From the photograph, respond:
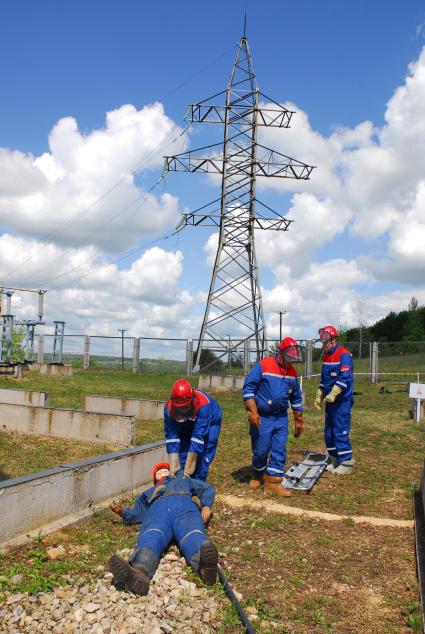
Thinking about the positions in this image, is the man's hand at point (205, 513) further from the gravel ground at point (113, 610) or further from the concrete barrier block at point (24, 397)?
the concrete barrier block at point (24, 397)

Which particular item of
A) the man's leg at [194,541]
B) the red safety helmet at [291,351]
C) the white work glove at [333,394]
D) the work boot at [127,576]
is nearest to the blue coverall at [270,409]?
the red safety helmet at [291,351]

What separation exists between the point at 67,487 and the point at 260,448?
97.4 inches

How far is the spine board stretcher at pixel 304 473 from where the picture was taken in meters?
7.58

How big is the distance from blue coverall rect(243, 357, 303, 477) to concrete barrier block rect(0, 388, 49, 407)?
6531 mm

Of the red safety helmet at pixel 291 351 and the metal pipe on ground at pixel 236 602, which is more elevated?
the red safety helmet at pixel 291 351

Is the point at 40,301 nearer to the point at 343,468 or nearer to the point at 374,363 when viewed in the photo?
the point at 374,363

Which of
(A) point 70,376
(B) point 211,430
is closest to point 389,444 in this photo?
(B) point 211,430

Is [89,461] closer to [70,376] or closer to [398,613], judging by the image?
[398,613]

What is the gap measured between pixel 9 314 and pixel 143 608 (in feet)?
79.3

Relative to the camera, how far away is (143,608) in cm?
405

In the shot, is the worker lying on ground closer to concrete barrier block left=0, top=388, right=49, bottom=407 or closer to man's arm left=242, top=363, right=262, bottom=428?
man's arm left=242, top=363, right=262, bottom=428

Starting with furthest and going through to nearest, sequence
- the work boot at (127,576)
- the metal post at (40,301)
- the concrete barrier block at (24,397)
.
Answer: the metal post at (40,301)
the concrete barrier block at (24,397)
the work boot at (127,576)

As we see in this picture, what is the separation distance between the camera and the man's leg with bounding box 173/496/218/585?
4469 millimetres

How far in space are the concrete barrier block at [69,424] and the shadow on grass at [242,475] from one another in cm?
232
